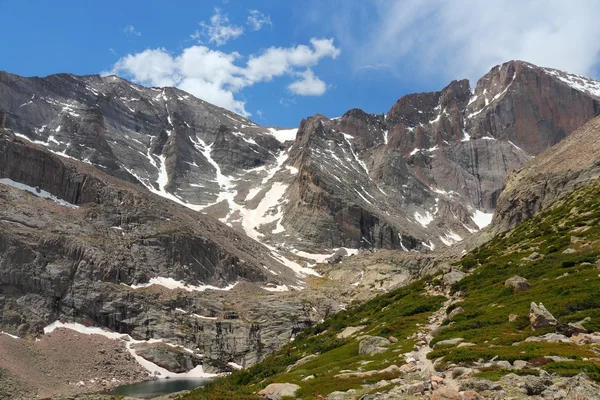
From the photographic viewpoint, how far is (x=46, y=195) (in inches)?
6698

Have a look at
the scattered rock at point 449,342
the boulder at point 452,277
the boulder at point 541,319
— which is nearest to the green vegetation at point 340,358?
the scattered rock at point 449,342

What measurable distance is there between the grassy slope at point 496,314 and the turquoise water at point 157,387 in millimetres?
46614

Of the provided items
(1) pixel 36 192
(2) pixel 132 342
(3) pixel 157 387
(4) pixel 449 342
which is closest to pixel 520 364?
(4) pixel 449 342

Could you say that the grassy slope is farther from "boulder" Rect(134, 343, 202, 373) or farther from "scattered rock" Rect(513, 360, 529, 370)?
"boulder" Rect(134, 343, 202, 373)

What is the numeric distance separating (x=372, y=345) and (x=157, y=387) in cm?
7908

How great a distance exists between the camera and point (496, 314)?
3344 centimetres

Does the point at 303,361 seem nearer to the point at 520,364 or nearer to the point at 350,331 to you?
the point at 350,331

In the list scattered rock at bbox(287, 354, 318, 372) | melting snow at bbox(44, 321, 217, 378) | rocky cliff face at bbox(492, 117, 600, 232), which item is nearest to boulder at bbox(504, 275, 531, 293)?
scattered rock at bbox(287, 354, 318, 372)

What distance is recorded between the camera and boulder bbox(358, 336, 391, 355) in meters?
35.3

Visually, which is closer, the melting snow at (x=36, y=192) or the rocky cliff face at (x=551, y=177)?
the rocky cliff face at (x=551, y=177)

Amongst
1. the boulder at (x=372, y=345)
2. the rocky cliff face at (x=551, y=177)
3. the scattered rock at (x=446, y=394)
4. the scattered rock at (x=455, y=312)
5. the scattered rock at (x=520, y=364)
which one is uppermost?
the rocky cliff face at (x=551, y=177)

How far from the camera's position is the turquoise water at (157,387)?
9581 cm

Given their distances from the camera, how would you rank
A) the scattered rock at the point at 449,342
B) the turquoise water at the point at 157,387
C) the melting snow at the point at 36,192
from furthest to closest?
the melting snow at the point at 36,192
the turquoise water at the point at 157,387
the scattered rock at the point at 449,342

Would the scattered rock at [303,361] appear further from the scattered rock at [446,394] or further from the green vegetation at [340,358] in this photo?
the scattered rock at [446,394]
